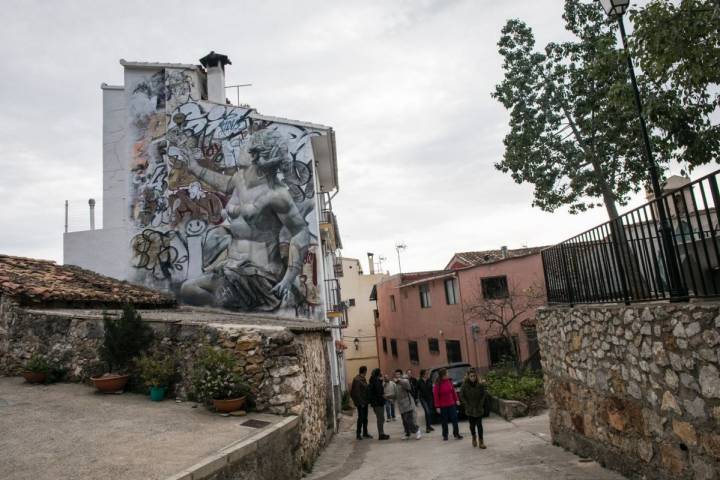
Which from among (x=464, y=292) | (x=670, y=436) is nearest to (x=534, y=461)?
(x=670, y=436)

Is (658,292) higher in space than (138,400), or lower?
higher

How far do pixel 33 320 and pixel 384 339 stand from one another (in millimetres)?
30473

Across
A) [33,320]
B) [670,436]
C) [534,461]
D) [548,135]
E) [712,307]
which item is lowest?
[534,461]

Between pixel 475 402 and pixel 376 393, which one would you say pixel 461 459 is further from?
pixel 376 393

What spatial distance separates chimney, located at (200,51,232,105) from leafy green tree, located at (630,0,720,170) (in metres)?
16.3

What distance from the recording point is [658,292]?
5.42 meters

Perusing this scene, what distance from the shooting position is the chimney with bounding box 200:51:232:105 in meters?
20.1

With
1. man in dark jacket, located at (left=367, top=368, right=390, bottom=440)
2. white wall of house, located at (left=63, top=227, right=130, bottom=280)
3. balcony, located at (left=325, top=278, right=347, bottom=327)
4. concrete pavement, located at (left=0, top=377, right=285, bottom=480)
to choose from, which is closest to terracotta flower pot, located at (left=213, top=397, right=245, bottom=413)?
concrete pavement, located at (left=0, top=377, right=285, bottom=480)

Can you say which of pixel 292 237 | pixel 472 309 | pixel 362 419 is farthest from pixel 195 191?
pixel 472 309

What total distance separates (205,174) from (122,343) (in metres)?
10.2

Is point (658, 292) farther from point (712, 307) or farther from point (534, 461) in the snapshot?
point (534, 461)

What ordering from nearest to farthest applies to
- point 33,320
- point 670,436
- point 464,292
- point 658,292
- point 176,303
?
point 670,436 → point 658,292 → point 33,320 → point 176,303 → point 464,292

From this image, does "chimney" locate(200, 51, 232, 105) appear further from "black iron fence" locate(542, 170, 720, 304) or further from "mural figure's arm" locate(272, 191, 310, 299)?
"black iron fence" locate(542, 170, 720, 304)

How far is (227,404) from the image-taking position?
7773 mm
